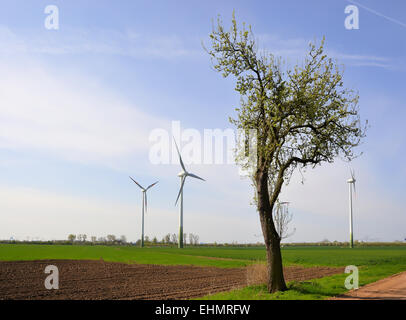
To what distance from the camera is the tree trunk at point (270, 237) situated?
2128 centimetres

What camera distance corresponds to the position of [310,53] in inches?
883

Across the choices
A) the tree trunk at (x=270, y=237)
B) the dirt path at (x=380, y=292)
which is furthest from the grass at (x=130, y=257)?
the tree trunk at (x=270, y=237)

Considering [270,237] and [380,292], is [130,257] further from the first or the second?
[380,292]

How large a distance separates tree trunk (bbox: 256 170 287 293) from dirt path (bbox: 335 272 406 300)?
3381 millimetres

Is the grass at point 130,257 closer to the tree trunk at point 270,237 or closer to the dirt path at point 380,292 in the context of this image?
the dirt path at point 380,292

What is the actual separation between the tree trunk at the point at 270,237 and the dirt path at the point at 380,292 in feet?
11.1

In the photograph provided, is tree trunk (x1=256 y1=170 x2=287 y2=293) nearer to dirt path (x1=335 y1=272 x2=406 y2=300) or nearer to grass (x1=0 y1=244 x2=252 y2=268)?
dirt path (x1=335 y1=272 x2=406 y2=300)

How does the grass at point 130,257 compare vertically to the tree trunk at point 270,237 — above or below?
below

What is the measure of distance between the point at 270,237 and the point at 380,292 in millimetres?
7279

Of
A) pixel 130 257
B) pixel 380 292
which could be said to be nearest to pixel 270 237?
pixel 380 292

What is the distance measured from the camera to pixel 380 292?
2170 centimetres

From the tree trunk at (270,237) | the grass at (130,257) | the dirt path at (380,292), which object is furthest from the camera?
the grass at (130,257)
